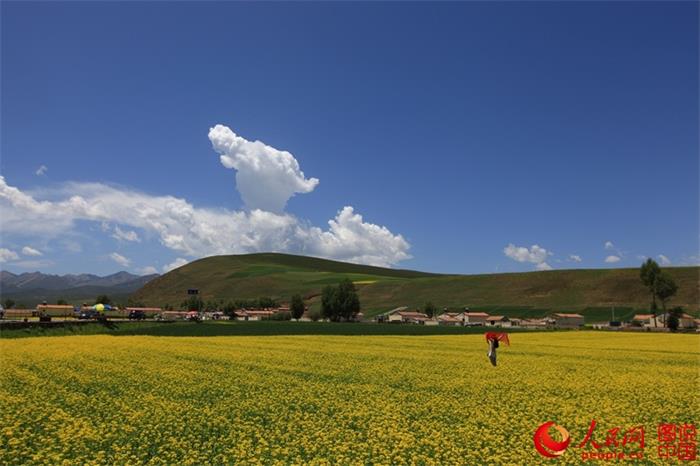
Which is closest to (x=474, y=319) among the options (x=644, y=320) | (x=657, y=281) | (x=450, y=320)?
(x=450, y=320)

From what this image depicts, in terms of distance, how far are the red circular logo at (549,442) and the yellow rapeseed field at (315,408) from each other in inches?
11.0

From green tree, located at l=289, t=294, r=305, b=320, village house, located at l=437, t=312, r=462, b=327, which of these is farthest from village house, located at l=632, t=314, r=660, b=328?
green tree, located at l=289, t=294, r=305, b=320

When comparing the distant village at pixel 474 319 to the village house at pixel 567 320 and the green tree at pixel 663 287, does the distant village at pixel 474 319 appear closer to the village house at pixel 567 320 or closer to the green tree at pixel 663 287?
the village house at pixel 567 320

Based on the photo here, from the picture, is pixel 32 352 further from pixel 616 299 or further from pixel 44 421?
pixel 616 299

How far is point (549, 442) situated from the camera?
1639cm

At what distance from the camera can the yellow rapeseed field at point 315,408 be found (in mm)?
15133

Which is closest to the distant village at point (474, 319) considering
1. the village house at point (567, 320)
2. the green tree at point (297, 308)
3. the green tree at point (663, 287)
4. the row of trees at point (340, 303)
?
the village house at point (567, 320)

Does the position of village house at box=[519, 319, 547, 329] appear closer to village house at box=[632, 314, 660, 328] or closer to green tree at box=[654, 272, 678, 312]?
village house at box=[632, 314, 660, 328]

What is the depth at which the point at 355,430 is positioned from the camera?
57.7 ft

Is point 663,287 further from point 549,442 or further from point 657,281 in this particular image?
point 549,442

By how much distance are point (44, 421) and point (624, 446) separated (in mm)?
20842

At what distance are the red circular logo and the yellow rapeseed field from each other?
280 mm

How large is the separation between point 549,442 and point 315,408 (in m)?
9.46

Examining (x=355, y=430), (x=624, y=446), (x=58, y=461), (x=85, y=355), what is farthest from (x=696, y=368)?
(x=85, y=355)
